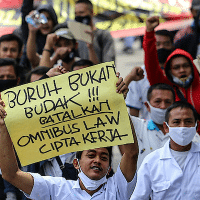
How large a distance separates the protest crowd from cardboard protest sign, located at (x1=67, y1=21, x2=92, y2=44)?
0.05 meters

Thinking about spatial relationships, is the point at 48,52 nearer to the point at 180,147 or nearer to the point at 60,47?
the point at 60,47

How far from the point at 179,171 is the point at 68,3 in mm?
10020

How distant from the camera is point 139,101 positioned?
199 inches

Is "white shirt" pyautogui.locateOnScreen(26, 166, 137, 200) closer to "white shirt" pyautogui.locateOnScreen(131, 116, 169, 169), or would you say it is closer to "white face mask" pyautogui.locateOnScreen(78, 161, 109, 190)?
"white face mask" pyautogui.locateOnScreen(78, 161, 109, 190)

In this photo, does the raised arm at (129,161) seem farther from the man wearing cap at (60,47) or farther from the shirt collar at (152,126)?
the man wearing cap at (60,47)

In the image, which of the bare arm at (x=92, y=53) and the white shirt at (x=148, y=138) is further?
the bare arm at (x=92, y=53)

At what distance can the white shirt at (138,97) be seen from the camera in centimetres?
502

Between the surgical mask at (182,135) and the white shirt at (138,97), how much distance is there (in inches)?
51.9

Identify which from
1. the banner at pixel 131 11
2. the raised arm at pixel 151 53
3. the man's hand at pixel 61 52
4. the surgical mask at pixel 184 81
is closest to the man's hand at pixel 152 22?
the raised arm at pixel 151 53

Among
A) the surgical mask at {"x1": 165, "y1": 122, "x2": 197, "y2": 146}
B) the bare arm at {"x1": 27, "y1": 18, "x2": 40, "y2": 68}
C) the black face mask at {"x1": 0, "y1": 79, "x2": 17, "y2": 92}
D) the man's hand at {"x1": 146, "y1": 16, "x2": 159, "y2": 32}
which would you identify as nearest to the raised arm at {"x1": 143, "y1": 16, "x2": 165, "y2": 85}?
the man's hand at {"x1": 146, "y1": 16, "x2": 159, "y2": 32}

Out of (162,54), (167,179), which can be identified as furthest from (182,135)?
(162,54)

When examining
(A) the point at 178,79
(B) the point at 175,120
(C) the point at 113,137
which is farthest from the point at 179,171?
(A) the point at 178,79

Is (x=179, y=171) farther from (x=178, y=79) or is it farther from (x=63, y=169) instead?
(x=178, y=79)

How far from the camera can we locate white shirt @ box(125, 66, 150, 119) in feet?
16.5
